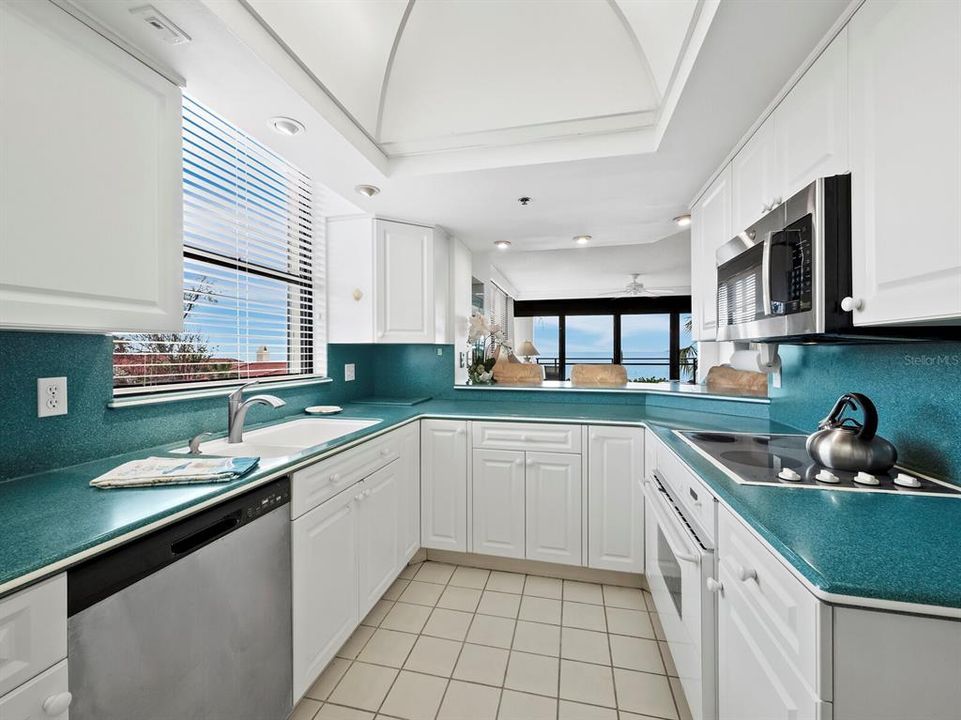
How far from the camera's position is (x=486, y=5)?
154cm

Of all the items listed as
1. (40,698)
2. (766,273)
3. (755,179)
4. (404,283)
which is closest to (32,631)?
(40,698)

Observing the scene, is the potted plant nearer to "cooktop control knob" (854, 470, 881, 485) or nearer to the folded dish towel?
the folded dish towel

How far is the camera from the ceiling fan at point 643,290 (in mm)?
5961

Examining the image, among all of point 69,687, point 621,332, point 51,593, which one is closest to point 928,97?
point 51,593

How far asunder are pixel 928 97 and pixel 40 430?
2408 millimetres

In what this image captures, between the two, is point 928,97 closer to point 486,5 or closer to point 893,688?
point 893,688

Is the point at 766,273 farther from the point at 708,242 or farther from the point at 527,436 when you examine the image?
the point at 527,436

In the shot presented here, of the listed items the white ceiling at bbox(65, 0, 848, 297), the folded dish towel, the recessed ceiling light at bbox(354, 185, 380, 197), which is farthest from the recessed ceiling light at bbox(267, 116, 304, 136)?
the folded dish towel

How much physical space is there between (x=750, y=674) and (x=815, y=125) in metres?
1.51

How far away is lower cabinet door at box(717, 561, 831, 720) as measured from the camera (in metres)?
0.76

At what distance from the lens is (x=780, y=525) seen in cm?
90

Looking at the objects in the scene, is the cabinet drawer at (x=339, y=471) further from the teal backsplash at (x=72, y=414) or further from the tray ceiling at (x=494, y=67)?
the tray ceiling at (x=494, y=67)

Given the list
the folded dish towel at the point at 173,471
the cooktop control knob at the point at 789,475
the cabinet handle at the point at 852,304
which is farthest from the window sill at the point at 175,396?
the cabinet handle at the point at 852,304

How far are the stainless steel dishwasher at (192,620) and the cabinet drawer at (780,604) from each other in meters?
1.36
